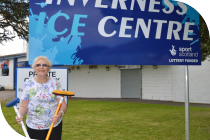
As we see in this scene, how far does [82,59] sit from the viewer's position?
3.25 m

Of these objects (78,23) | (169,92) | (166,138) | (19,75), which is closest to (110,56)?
(78,23)

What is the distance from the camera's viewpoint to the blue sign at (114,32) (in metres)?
2.99

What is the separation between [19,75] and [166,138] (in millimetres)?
4057

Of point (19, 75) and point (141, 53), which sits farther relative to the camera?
point (141, 53)

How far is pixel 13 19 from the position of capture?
113 inches

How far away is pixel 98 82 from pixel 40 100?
1539 cm

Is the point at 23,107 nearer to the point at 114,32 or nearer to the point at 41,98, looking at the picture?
the point at 41,98

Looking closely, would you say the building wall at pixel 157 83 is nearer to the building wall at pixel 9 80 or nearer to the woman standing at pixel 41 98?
the building wall at pixel 9 80

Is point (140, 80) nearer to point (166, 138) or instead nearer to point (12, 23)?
point (166, 138)

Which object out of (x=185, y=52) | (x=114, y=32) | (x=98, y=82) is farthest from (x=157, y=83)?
(x=114, y=32)

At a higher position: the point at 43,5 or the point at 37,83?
the point at 43,5

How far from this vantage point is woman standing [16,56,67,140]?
7.79ft

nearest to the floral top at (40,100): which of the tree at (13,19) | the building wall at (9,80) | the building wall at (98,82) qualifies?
the building wall at (9,80)

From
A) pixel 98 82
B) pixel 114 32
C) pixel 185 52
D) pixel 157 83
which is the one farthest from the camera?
pixel 98 82
